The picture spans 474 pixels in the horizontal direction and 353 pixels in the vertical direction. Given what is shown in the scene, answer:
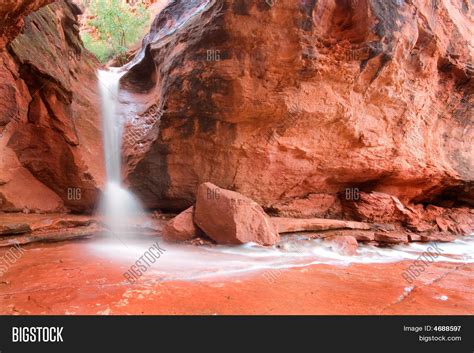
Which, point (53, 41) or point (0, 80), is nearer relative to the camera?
point (0, 80)

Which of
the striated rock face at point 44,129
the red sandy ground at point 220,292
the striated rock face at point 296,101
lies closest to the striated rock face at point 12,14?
the striated rock face at point 44,129

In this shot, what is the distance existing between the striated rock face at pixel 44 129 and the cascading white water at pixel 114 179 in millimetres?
249

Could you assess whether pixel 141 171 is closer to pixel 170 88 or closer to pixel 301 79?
pixel 170 88

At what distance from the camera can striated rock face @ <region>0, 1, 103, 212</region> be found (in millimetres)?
5383

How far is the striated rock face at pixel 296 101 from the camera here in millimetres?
6172

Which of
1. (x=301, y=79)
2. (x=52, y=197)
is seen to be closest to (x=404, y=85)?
(x=301, y=79)

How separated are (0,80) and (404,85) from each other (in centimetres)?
812

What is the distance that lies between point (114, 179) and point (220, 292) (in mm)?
4839

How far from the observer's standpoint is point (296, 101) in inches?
258

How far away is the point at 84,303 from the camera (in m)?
2.50

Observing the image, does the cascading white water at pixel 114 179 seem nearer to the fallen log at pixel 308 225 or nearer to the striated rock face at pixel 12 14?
the fallen log at pixel 308 225

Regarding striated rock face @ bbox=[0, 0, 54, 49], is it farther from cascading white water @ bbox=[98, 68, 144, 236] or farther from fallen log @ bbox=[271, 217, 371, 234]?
fallen log @ bbox=[271, 217, 371, 234]

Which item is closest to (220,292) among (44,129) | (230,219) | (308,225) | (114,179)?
(230,219)

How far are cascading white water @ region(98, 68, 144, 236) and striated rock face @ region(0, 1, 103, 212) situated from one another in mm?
249
